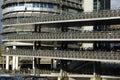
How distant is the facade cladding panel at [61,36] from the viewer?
65.8m

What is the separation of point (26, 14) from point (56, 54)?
36207 mm

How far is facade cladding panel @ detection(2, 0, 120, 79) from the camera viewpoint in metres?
65.8

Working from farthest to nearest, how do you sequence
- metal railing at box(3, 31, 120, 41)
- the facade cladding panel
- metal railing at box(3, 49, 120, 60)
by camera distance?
1. the facade cladding panel
2. metal railing at box(3, 31, 120, 41)
3. metal railing at box(3, 49, 120, 60)

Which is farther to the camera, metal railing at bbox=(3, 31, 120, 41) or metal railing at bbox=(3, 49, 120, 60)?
metal railing at bbox=(3, 31, 120, 41)

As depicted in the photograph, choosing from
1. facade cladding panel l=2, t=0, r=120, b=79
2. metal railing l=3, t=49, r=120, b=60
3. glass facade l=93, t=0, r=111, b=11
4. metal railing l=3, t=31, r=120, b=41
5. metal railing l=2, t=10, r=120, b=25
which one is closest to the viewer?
metal railing l=3, t=49, r=120, b=60

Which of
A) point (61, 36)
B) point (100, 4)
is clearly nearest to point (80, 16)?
point (61, 36)

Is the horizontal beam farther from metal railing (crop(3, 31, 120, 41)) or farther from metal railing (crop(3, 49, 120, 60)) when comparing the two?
metal railing (crop(3, 31, 120, 41))

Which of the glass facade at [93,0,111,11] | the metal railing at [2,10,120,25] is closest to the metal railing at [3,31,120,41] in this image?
the metal railing at [2,10,120,25]

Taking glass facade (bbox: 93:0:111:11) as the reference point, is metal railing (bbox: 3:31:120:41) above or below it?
below

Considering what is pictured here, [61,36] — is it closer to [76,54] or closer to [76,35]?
[76,35]

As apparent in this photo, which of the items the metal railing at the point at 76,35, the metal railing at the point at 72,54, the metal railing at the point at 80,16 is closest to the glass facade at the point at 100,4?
the metal railing at the point at 80,16

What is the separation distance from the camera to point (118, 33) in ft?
198

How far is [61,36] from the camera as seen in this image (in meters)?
71.9

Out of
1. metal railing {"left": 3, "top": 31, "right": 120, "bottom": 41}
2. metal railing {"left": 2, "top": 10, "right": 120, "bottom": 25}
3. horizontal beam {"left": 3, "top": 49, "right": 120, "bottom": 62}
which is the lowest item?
horizontal beam {"left": 3, "top": 49, "right": 120, "bottom": 62}
